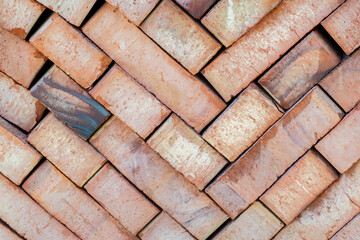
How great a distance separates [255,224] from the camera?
130cm

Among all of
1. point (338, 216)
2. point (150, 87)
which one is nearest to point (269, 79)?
point (150, 87)

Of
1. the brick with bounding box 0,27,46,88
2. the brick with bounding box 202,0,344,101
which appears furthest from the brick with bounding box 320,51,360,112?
the brick with bounding box 0,27,46,88

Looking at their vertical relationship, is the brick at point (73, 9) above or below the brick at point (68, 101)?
above

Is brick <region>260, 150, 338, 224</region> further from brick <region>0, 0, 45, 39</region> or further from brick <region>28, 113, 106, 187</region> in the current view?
brick <region>0, 0, 45, 39</region>

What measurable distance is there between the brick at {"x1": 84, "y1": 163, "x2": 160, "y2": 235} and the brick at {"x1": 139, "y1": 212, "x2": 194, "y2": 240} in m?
0.02

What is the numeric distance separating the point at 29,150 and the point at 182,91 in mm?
535

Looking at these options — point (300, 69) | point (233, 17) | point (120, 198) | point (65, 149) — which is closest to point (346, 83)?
point (300, 69)

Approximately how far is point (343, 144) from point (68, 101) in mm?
848

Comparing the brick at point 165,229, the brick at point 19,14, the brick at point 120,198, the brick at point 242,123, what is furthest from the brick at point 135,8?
the brick at point 165,229

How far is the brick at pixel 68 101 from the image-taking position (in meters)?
1.26

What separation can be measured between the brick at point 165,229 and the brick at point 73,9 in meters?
0.66

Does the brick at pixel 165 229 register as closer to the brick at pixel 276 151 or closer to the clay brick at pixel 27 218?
the brick at pixel 276 151

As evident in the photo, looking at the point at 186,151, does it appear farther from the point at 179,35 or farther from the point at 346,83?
the point at 346,83

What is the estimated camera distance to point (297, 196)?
4.12 ft
